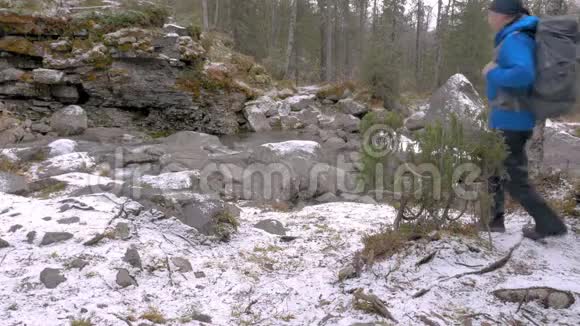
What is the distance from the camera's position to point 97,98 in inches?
466

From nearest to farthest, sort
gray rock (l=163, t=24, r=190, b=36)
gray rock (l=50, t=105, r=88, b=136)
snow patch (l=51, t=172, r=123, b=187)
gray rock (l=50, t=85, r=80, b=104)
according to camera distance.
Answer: snow patch (l=51, t=172, r=123, b=187), gray rock (l=50, t=105, r=88, b=136), gray rock (l=50, t=85, r=80, b=104), gray rock (l=163, t=24, r=190, b=36)

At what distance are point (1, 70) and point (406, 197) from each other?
12.0 metres

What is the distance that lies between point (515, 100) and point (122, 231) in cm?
319

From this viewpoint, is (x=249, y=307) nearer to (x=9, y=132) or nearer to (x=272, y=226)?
(x=272, y=226)

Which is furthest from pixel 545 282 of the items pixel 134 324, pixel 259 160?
pixel 259 160

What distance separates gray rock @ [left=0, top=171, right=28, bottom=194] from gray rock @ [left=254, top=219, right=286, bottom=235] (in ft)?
8.73

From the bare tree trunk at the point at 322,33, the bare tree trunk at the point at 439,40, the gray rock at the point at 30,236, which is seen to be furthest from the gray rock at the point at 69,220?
the bare tree trunk at the point at 439,40

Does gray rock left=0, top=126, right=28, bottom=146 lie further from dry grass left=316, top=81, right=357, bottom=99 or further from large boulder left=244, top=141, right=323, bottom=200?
dry grass left=316, top=81, right=357, bottom=99

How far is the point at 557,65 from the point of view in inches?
102

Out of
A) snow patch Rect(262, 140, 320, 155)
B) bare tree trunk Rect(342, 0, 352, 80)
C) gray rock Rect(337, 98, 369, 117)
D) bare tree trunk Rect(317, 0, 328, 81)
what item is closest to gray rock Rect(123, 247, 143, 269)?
snow patch Rect(262, 140, 320, 155)

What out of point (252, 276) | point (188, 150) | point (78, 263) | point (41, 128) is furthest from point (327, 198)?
point (41, 128)

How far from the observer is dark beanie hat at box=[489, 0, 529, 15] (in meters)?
3.01

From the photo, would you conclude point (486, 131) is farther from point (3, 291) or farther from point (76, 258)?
point (3, 291)

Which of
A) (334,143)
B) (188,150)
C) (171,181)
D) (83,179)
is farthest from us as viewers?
(334,143)
